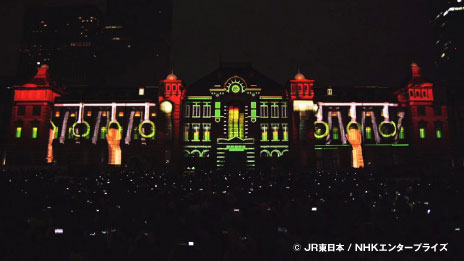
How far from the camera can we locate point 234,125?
54594 millimetres

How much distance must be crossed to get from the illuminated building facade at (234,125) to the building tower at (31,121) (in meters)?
0.16

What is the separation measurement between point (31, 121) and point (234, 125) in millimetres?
32615

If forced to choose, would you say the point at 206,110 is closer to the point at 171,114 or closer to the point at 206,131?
the point at 206,131

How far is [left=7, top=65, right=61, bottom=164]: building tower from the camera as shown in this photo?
52759 millimetres

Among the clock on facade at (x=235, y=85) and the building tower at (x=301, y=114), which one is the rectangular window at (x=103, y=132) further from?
the building tower at (x=301, y=114)

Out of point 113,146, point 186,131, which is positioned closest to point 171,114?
point 186,131

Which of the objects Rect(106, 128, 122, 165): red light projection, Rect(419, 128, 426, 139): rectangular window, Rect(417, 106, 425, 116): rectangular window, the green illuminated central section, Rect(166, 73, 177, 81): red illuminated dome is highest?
Rect(166, 73, 177, 81): red illuminated dome

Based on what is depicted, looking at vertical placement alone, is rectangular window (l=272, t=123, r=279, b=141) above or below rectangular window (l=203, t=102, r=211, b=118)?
below

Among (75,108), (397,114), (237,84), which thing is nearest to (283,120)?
(237,84)

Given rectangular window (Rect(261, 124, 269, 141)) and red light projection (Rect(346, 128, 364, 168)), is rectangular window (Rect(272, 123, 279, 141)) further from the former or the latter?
red light projection (Rect(346, 128, 364, 168))

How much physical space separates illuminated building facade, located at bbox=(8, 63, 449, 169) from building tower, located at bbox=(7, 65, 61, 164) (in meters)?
0.16

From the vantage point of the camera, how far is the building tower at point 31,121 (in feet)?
173

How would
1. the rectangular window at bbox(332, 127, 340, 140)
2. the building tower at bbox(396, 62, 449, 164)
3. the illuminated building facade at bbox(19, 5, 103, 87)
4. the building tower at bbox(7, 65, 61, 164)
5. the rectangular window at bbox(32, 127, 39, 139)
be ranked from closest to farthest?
the building tower at bbox(396, 62, 449, 164) → the building tower at bbox(7, 65, 61, 164) → the rectangular window at bbox(32, 127, 39, 139) → the rectangular window at bbox(332, 127, 340, 140) → the illuminated building facade at bbox(19, 5, 103, 87)

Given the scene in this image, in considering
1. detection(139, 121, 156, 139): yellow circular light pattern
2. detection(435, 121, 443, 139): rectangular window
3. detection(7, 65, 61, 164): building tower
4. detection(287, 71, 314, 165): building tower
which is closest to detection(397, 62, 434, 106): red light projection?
detection(435, 121, 443, 139): rectangular window
